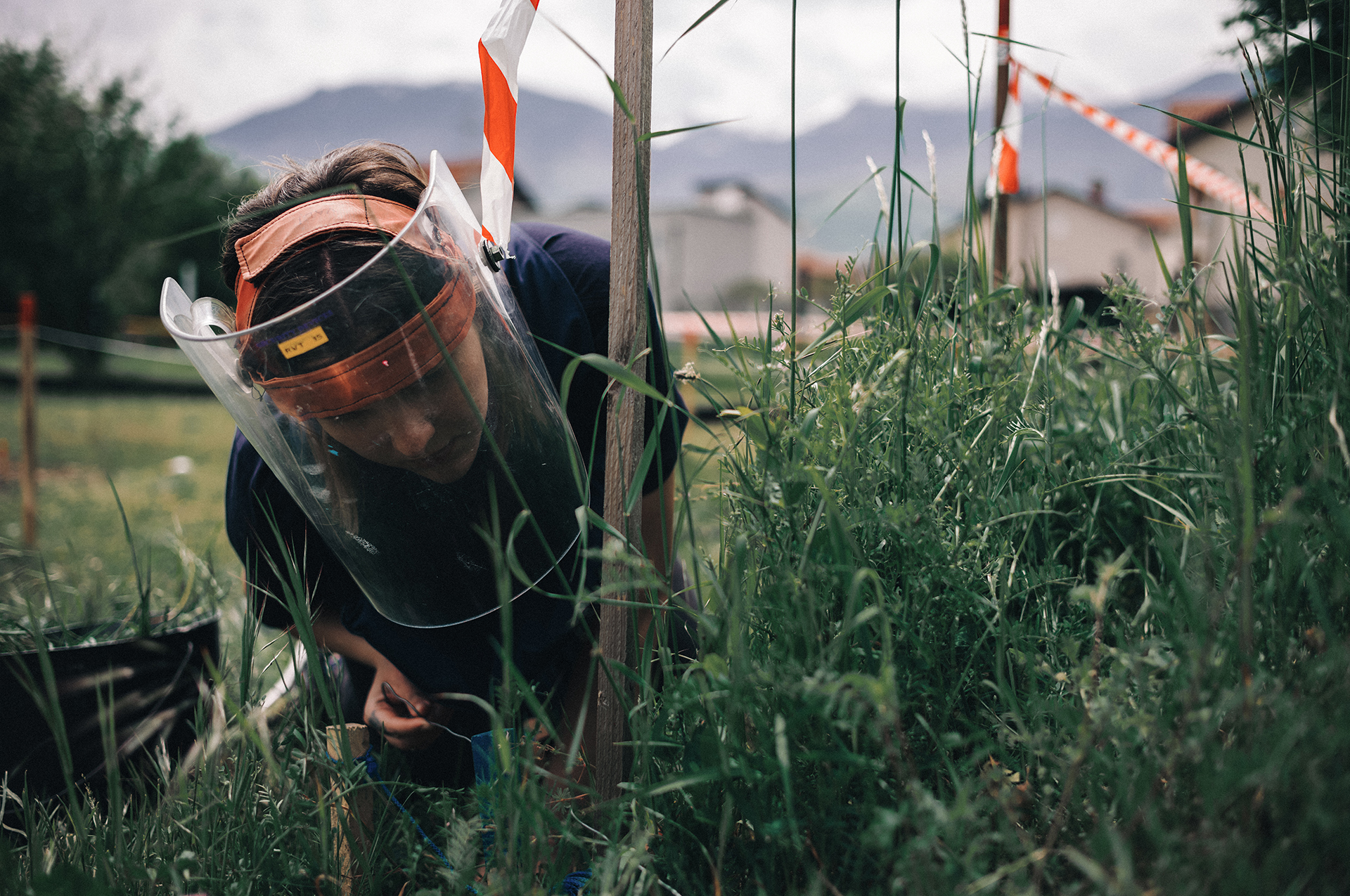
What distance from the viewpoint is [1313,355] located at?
1078 mm

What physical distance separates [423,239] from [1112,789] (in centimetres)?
110

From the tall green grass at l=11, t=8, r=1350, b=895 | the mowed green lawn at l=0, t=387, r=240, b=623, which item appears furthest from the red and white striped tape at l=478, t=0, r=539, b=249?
the mowed green lawn at l=0, t=387, r=240, b=623

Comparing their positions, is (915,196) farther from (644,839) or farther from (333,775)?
(333,775)

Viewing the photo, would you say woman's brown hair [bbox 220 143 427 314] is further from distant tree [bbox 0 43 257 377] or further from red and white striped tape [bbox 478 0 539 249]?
distant tree [bbox 0 43 257 377]

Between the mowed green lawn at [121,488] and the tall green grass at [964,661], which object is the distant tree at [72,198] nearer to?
the mowed green lawn at [121,488]

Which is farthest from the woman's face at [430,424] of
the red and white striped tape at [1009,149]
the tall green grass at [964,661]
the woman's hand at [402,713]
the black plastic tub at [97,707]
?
the red and white striped tape at [1009,149]

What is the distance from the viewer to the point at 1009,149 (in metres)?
2.60

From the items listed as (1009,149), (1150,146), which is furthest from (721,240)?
(1009,149)

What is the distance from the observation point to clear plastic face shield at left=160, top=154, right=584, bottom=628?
1.12 m

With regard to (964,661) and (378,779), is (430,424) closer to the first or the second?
(378,779)

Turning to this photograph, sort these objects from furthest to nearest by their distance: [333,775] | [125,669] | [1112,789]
Answer: [125,669], [333,775], [1112,789]

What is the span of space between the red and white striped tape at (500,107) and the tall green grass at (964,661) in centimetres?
44

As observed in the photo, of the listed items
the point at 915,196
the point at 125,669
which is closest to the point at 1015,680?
the point at 915,196

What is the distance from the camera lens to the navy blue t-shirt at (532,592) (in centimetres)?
163
